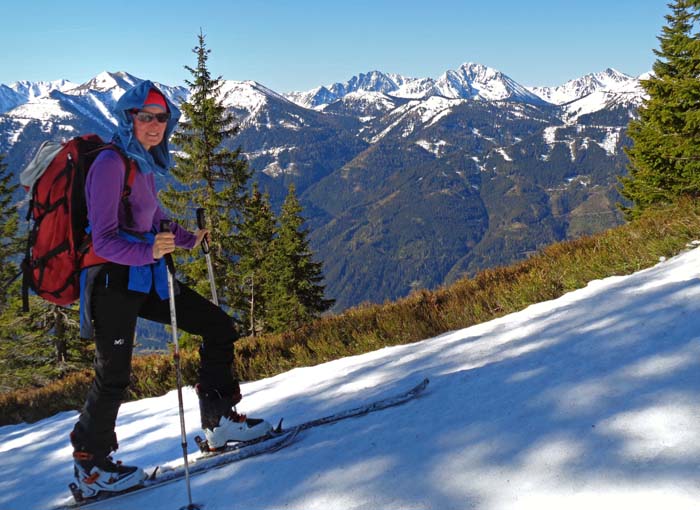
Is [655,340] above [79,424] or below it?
below

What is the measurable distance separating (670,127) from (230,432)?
77.9 feet

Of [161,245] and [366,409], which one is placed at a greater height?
[161,245]

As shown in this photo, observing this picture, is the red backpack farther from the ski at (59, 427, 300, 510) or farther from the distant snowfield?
the distant snowfield

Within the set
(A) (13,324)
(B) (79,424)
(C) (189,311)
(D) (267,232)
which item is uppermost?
(D) (267,232)

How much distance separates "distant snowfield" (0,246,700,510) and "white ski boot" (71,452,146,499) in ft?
0.34

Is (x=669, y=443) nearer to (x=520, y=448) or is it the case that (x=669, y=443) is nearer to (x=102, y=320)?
(x=520, y=448)

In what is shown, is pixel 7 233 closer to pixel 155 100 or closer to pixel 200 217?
pixel 200 217

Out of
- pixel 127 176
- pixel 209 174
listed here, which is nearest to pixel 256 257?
pixel 209 174

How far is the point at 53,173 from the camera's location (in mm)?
3094

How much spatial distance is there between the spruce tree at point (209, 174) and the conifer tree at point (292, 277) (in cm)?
322

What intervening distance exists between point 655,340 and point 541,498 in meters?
1.70

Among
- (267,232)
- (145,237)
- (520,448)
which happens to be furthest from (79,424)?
(267,232)

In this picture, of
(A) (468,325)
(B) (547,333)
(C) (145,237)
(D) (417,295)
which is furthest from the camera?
(D) (417,295)

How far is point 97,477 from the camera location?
335 centimetres
